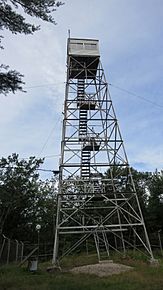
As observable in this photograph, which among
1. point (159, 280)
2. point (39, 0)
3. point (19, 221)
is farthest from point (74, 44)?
point (19, 221)

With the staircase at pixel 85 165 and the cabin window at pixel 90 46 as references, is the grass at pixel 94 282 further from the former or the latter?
the cabin window at pixel 90 46

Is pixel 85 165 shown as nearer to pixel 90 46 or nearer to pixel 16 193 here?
pixel 90 46

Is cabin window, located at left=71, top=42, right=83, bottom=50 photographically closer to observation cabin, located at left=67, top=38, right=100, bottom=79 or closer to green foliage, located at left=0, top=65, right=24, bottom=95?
observation cabin, located at left=67, top=38, right=100, bottom=79

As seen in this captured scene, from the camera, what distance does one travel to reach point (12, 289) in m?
9.89

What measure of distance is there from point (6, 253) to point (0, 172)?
57.1ft

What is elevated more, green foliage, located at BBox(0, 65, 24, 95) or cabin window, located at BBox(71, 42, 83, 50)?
cabin window, located at BBox(71, 42, 83, 50)

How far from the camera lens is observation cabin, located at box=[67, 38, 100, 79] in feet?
69.9

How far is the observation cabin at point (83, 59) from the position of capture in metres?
21.3

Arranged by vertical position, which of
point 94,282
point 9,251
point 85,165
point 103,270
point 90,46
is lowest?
point 94,282

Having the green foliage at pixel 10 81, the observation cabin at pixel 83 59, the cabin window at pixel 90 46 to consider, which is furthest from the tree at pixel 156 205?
the green foliage at pixel 10 81

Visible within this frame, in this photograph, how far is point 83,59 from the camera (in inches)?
850

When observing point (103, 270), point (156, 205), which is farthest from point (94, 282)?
point (156, 205)

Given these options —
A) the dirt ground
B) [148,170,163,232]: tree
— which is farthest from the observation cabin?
[148,170,163,232]: tree

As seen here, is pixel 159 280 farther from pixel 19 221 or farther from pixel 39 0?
pixel 19 221
